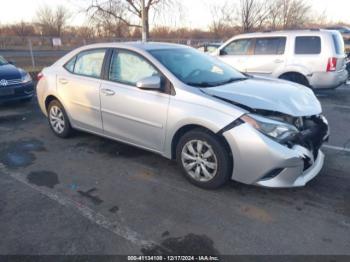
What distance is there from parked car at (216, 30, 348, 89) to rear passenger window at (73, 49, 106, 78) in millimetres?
5241

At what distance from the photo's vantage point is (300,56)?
25.3 ft

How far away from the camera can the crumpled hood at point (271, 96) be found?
3191 mm

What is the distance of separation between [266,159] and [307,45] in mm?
5911

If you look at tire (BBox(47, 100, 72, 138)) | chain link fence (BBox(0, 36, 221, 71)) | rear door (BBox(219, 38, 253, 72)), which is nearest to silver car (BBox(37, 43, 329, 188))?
tire (BBox(47, 100, 72, 138))

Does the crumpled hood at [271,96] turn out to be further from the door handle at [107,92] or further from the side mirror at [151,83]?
the door handle at [107,92]

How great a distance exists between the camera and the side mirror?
3492 mm

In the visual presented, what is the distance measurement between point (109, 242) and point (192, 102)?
1.67m

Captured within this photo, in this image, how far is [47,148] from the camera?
4758 mm

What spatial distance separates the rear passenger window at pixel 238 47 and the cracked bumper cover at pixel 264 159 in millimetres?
6097

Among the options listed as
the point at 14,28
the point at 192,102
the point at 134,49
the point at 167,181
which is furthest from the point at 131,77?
the point at 14,28

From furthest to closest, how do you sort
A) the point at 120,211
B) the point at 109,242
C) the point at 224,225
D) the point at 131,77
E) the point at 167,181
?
the point at 131,77 → the point at 167,181 → the point at 120,211 → the point at 224,225 → the point at 109,242

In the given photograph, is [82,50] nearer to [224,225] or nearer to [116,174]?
[116,174]

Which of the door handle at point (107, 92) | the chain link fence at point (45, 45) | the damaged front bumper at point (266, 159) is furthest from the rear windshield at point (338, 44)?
A: the chain link fence at point (45, 45)

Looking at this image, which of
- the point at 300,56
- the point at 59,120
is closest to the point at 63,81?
the point at 59,120
